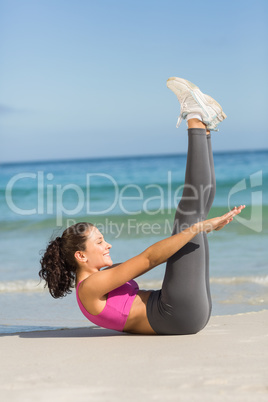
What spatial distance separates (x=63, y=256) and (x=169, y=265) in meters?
0.65

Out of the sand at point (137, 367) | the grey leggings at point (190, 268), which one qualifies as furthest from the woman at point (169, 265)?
the sand at point (137, 367)

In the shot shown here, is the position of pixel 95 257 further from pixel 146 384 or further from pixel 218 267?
pixel 218 267

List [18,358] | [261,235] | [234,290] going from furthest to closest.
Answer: [261,235] → [234,290] → [18,358]

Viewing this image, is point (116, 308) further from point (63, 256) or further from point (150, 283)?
point (150, 283)

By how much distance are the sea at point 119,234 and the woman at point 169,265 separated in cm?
24

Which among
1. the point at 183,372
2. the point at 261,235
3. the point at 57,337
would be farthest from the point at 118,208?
the point at 183,372

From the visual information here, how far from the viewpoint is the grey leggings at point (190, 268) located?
3164mm

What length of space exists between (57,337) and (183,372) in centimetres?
116

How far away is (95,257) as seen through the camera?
133 inches

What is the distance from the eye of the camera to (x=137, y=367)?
8.88ft

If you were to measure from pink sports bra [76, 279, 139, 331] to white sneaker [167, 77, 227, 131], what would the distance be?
1087mm

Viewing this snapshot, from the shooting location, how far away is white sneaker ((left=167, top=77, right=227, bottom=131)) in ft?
10.9

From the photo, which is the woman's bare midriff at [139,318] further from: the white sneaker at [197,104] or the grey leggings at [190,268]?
the white sneaker at [197,104]

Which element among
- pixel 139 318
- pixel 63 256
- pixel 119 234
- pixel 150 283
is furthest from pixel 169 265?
pixel 119 234
